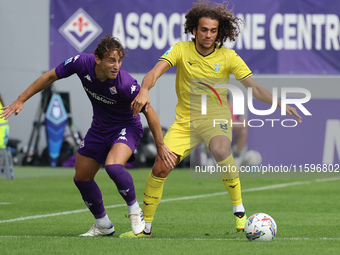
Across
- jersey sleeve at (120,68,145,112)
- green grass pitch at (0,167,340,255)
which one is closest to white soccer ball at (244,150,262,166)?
green grass pitch at (0,167,340,255)

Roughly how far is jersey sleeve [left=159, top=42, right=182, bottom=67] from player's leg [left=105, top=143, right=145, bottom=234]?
99 centimetres

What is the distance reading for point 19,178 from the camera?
15719 millimetres

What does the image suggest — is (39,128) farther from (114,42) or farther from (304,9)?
(114,42)

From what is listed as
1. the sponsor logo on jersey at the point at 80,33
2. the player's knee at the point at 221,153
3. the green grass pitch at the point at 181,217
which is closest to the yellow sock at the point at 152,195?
the green grass pitch at the point at 181,217

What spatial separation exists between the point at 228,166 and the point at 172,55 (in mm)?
1222

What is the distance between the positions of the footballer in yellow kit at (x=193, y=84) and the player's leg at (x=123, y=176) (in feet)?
2.12

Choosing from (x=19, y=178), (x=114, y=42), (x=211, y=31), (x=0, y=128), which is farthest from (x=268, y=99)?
(x=19, y=178)

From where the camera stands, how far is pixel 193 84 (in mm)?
7652

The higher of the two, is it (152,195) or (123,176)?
(123,176)

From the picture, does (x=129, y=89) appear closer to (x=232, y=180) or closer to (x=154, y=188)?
(x=154, y=188)

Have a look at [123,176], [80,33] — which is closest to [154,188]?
[123,176]

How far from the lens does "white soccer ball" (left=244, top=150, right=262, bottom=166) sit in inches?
744

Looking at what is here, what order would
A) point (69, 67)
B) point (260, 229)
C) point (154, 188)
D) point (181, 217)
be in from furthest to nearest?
point (181, 217) < point (154, 188) < point (69, 67) < point (260, 229)

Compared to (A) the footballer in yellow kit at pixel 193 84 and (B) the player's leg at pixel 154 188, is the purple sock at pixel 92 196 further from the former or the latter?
(A) the footballer in yellow kit at pixel 193 84
